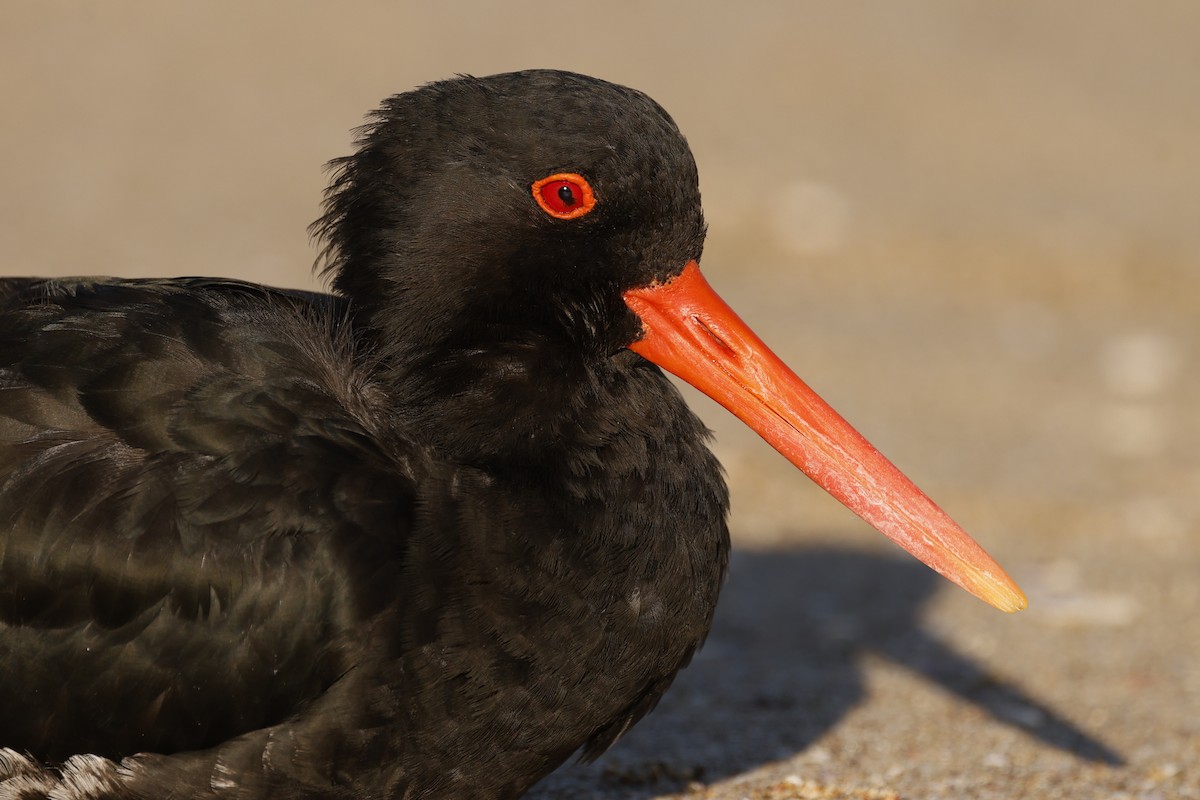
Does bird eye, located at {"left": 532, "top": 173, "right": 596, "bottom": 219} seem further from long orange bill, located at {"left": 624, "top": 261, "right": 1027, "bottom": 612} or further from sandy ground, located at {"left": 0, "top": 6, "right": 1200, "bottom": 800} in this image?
sandy ground, located at {"left": 0, "top": 6, "right": 1200, "bottom": 800}

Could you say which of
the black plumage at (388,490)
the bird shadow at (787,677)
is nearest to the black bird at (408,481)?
the black plumage at (388,490)

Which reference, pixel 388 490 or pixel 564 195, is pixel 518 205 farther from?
pixel 388 490

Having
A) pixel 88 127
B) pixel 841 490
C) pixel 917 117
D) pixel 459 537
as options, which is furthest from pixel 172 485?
pixel 917 117

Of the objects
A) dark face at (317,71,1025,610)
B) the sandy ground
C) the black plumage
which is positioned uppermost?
the sandy ground

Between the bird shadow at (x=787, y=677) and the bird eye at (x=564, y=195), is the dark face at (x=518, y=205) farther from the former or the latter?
the bird shadow at (x=787, y=677)

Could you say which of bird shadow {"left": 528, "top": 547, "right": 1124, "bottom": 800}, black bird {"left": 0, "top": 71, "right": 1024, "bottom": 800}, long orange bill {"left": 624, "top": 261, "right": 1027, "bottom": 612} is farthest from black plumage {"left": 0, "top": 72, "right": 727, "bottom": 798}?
bird shadow {"left": 528, "top": 547, "right": 1124, "bottom": 800}

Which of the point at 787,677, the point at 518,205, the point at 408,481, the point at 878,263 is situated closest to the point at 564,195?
the point at 518,205

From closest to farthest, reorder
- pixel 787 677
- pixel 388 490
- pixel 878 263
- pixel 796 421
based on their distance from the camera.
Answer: pixel 388 490, pixel 796 421, pixel 787 677, pixel 878 263

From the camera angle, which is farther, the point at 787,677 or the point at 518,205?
the point at 787,677
